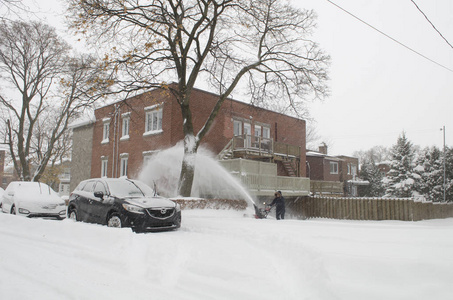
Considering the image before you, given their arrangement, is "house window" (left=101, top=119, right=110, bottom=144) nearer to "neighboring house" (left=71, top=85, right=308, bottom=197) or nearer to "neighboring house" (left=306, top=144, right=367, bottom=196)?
"neighboring house" (left=71, top=85, right=308, bottom=197)

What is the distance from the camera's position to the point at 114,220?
32.1ft

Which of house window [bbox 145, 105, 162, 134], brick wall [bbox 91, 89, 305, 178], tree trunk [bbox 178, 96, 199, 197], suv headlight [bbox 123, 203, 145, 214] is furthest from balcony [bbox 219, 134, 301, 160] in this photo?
suv headlight [bbox 123, 203, 145, 214]

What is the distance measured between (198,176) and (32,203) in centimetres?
936

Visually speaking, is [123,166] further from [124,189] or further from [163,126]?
[124,189]

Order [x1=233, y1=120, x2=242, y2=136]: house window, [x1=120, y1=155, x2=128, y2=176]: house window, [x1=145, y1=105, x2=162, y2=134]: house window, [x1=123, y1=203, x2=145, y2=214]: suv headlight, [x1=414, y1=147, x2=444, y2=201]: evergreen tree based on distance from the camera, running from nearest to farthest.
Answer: [x1=123, y1=203, x2=145, y2=214]: suv headlight → [x1=145, y1=105, x2=162, y2=134]: house window → [x1=120, y1=155, x2=128, y2=176]: house window → [x1=233, y1=120, x2=242, y2=136]: house window → [x1=414, y1=147, x2=444, y2=201]: evergreen tree

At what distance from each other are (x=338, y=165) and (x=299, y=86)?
32830 millimetres

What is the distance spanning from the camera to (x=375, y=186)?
51.1 meters

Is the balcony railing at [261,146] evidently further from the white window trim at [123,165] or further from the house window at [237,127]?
the white window trim at [123,165]

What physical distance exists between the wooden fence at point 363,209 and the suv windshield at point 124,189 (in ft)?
43.6

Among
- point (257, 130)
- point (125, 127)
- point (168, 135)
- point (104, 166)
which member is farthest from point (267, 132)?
point (104, 166)

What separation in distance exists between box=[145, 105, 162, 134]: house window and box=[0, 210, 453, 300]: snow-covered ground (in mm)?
16849

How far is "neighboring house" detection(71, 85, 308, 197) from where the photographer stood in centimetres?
2461

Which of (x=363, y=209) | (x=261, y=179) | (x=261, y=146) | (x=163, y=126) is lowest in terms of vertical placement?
(x=363, y=209)

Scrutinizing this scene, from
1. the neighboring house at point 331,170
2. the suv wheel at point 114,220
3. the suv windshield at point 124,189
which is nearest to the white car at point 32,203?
the suv windshield at point 124,189
